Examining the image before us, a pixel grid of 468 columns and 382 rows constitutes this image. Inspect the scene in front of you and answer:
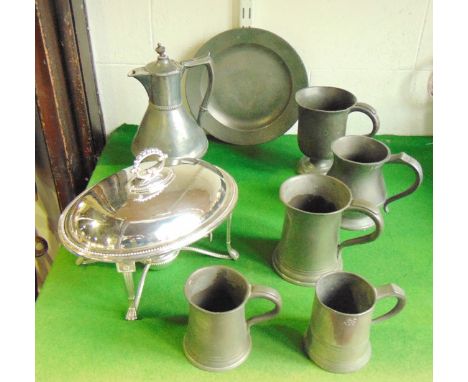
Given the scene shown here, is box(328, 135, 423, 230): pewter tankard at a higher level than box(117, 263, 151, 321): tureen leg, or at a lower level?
higher

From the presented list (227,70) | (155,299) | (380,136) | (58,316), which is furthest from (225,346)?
(380,136)

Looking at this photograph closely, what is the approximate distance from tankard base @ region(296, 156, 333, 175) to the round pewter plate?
0.35ft

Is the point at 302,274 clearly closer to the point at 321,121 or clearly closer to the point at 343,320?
the point at 343,320

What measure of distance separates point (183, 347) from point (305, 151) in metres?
0.53

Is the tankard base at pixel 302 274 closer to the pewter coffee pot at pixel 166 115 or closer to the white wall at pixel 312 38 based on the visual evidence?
the pewter coffee pot at pixel 166 115

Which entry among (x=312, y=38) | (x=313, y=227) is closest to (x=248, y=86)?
(x=312, y=38)

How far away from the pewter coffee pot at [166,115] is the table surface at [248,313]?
0.18 meters

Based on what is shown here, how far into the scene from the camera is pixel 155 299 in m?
0.82

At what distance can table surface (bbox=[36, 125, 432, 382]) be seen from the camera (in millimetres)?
695

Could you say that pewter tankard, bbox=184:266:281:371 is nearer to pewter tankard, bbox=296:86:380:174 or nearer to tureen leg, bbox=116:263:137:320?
tureen leg, bbox=116:263:137:320

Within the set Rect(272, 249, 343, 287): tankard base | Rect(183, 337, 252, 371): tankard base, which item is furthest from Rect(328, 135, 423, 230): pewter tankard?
Rect(183, 337, 252, 371): tankard base

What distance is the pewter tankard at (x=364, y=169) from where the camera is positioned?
890 mm

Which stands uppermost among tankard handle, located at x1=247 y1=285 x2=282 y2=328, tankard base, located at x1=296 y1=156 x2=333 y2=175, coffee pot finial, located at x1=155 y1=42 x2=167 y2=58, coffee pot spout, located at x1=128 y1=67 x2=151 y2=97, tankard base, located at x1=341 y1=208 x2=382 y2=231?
coffee pot finial, located at x1=155 y1=42 x2=167 y2=58

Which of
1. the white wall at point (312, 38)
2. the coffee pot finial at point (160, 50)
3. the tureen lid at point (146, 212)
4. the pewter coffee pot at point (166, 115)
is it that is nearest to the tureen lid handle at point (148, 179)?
the tureen lid at point (146, 212)
